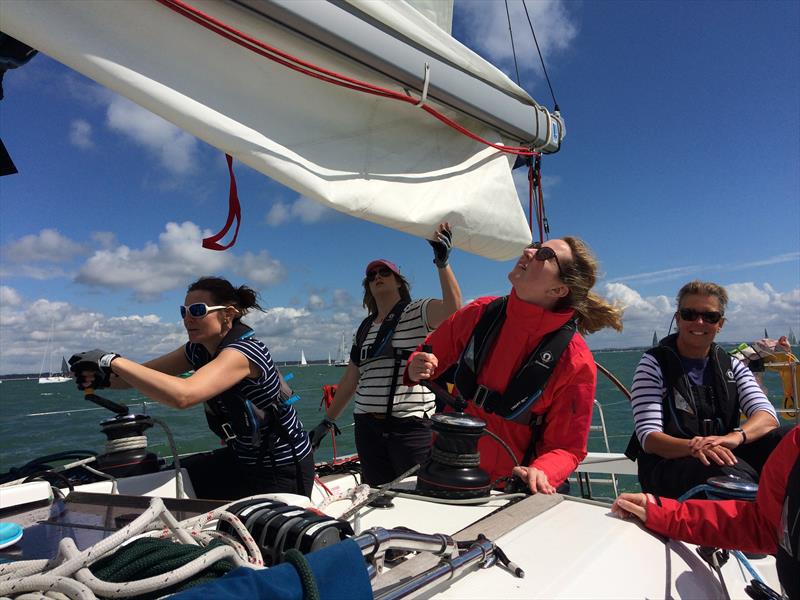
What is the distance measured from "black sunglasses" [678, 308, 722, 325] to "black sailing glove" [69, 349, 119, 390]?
2.71 meters

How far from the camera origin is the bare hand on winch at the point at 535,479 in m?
1.72

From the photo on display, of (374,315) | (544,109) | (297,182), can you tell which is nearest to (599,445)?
(374,315)

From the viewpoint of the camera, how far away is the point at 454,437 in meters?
1.62

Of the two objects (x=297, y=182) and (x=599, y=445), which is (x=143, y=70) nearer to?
(x=297, y=182)

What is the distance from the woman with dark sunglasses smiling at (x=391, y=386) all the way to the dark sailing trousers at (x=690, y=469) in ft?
3.79

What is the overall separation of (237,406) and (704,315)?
2384 millimetres

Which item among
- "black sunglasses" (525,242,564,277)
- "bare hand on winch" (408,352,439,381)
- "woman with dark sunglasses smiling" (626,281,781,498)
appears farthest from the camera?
"woman with dark sunglasses smiling" (626,281,781,498)

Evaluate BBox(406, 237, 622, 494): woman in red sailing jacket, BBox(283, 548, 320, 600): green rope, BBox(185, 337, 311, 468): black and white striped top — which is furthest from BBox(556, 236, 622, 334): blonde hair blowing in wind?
BBox(283, 548, 320, 600): green rope

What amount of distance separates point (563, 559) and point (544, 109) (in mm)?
1875

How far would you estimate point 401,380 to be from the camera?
2963 millimetres

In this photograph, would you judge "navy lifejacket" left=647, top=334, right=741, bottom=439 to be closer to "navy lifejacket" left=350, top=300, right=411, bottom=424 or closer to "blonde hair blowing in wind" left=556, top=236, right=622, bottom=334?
"blonde hair blowing in wind" left=556, top=236, right=622, bottom=334

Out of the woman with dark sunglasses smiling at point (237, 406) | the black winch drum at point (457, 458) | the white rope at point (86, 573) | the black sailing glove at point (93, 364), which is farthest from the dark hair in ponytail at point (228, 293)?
the white rope at point (86, 573)

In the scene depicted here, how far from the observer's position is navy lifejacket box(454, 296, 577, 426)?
1.97 metres

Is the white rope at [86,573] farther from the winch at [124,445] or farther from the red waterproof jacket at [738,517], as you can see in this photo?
the winch at [124,445]
